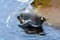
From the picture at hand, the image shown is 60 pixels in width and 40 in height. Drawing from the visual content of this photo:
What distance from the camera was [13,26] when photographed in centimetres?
172

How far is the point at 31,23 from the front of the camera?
1662 millimetres

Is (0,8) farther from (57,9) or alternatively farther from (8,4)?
(57,9)

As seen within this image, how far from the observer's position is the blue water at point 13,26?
1561 millimetres

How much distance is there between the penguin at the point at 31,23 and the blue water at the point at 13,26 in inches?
1.6

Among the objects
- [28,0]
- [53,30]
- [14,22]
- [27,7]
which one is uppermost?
[28,0]

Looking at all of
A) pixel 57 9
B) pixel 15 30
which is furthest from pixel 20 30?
pixel 57 9

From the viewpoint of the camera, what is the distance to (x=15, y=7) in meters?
2.05

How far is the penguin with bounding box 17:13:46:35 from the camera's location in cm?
163

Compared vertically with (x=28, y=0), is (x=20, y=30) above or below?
below

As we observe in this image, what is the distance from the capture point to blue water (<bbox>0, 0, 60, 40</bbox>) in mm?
1561

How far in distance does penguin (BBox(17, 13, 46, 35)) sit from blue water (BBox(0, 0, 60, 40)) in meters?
0.04

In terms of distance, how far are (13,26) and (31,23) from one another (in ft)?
0.55

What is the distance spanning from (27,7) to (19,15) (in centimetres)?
16

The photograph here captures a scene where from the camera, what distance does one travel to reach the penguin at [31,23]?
1634 mm
